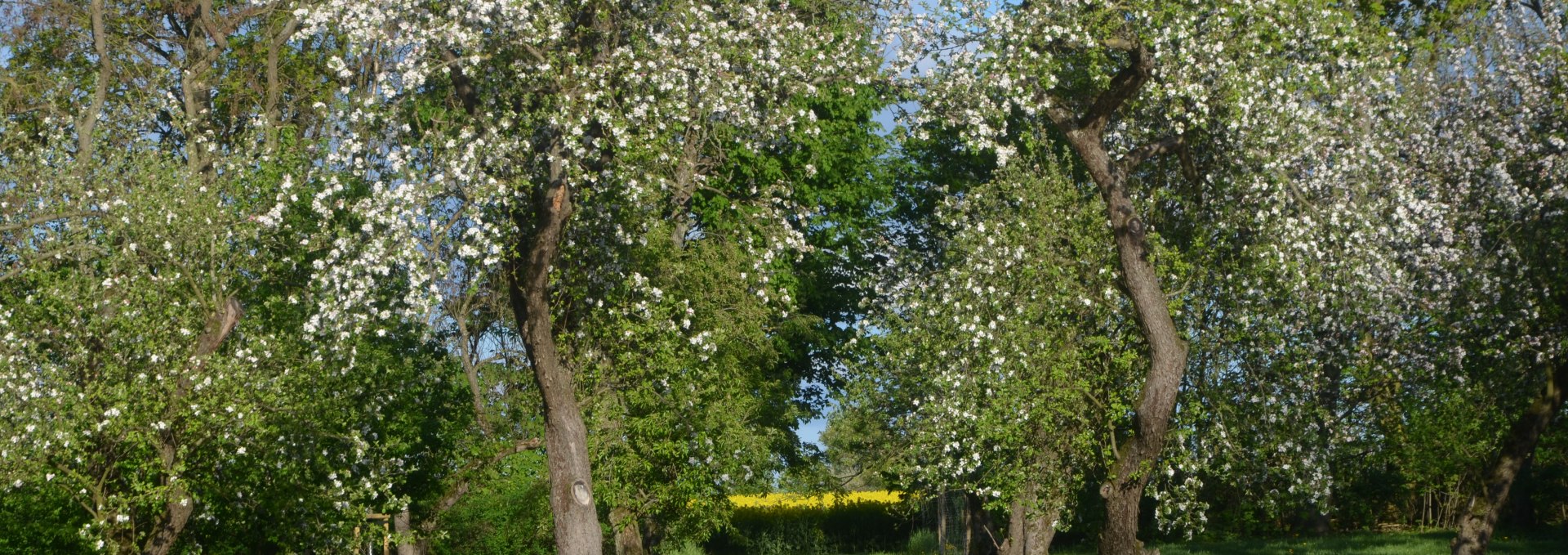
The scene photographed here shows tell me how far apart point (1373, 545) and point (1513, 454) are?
8.77 metres

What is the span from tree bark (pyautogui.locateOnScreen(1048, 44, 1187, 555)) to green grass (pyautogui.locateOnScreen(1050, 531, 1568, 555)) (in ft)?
37.0

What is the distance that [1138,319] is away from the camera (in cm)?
1420

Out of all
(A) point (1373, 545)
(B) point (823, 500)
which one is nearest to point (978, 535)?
(A) point (1373, 545)

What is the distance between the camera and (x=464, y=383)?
25812 mm

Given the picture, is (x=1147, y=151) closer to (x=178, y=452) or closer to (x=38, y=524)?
(x=178, y=452)

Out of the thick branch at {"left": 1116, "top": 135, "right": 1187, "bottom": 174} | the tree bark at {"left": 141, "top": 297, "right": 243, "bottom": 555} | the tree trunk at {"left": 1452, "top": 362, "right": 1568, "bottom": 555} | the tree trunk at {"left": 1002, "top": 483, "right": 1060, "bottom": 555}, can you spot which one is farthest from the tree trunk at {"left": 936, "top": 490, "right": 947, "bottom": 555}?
the tree bark at {"left": 141, "top": 297, "right": 243, "bottom": 555}

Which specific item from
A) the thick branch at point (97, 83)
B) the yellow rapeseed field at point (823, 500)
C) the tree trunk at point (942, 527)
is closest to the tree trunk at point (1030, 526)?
the tree trunk at point (942, 527)

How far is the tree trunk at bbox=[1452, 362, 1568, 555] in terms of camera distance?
16.8m

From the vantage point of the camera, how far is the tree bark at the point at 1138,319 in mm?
13734

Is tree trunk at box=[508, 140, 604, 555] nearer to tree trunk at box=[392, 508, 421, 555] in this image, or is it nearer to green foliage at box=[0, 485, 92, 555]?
green foliage at box=[0, 485, 92, 555]

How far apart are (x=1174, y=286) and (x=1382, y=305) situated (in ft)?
9.11

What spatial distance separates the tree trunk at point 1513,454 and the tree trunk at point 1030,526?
17.4ft

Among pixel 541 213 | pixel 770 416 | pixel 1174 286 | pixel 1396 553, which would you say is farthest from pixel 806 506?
pixel 541 213

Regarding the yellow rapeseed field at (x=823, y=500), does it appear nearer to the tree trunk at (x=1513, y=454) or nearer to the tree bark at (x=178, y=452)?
the tree trunk at (x=1513, y=454)
